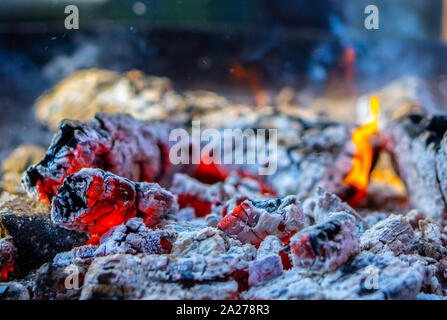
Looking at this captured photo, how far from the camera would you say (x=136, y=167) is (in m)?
2.01

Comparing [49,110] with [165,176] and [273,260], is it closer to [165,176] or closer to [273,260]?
[165,176]

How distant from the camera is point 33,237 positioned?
1474 millimetres

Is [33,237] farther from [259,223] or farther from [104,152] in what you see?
[259,223]

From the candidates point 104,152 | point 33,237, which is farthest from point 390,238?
point 33,237

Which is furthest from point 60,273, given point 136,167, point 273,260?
point 136,167

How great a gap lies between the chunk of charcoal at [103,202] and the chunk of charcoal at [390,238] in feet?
2.97

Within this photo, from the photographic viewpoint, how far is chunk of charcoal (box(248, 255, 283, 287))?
1141 millimetres

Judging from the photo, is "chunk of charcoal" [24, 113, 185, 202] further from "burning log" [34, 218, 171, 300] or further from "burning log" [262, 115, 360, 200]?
"burning log" [262, 115, 360, 200]

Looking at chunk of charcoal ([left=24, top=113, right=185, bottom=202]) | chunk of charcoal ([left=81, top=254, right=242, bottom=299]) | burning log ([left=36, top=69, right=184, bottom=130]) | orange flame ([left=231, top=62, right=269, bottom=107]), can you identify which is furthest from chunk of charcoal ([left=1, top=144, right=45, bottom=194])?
orange flame ([left=231, top=62, right=269, bottom=107])

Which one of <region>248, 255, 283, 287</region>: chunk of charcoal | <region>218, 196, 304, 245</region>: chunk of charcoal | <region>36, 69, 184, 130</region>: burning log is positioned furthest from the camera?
<region>36, 69, 184, 130</region>: burning log

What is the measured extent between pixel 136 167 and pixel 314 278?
1.29 m

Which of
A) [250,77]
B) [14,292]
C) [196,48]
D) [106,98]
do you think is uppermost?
[196,48]

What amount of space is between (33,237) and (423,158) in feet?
6.97
